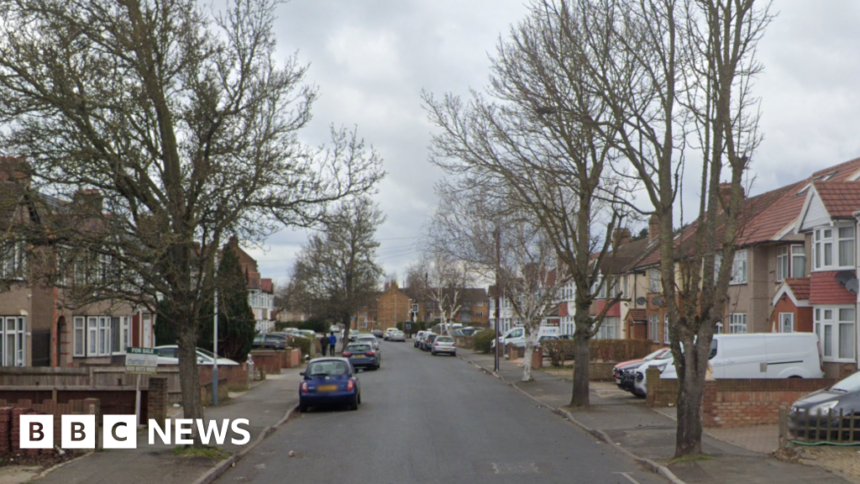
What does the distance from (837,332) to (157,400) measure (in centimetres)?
1977

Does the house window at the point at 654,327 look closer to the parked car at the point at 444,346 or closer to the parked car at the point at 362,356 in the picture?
the parked car at the point at 362,356

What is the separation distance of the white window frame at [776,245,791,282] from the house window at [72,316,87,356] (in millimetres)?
26987

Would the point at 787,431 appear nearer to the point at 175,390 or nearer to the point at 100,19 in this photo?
the point at 100,19

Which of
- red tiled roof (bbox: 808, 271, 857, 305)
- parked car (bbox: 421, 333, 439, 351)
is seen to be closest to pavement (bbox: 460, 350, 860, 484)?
red tiled roof (bbox: 808, 271, 857, 305)

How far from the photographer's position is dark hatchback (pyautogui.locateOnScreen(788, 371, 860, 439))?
13859 mm

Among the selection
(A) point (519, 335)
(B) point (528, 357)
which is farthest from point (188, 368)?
(A) point (519, 335)

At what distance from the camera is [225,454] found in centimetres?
1393

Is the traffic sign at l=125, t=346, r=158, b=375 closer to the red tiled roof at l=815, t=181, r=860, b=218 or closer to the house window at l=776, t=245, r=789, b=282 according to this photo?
the red tiled roof at l=815, t=181, r=860, b=218

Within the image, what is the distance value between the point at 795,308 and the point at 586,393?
33.2 ft

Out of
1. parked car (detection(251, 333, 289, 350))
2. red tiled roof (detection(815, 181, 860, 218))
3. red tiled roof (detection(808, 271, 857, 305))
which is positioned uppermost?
red tiled roof (detection(815, 181, 860, 218))

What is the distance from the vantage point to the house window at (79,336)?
32.7 metres

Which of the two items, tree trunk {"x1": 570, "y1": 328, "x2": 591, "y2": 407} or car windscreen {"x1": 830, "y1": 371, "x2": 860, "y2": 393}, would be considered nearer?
car windscreen {"x1": 830, "y1": 371, "x2": 860, "y2": 393}

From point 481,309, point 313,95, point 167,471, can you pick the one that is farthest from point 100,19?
point 481,309

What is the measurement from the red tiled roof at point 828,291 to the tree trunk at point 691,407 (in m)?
13.5
